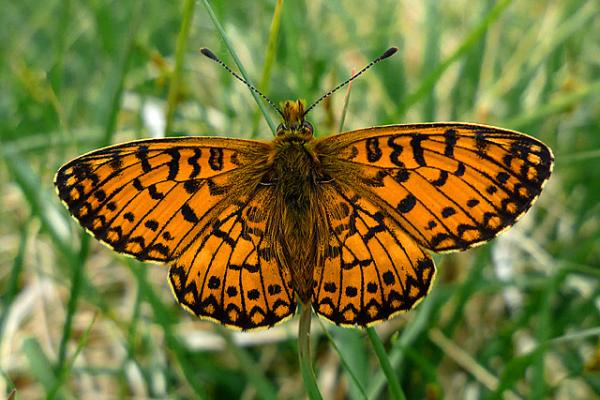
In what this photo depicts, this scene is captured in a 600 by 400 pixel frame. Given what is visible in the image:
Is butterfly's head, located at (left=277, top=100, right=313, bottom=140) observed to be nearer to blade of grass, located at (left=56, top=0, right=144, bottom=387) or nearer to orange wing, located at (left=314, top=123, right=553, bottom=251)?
orange wing, located at (left=314, top=123, right=553, bottom=251)

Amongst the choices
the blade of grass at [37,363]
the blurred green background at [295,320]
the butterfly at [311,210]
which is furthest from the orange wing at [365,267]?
the blade of grass at [37,363]

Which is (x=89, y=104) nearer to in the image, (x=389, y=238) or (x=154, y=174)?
(x=154, y=174)

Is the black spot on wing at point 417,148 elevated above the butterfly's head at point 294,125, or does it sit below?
below

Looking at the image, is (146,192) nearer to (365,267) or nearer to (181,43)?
(181,43)

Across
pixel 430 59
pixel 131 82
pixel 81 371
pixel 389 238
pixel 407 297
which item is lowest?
pixel 407 297

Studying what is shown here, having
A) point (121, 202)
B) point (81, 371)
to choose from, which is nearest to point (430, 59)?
point (121, 202)

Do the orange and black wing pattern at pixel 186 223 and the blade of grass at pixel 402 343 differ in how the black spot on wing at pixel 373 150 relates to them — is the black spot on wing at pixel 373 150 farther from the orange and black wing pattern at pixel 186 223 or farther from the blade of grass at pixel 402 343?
the blade of grass at pixel 402 343

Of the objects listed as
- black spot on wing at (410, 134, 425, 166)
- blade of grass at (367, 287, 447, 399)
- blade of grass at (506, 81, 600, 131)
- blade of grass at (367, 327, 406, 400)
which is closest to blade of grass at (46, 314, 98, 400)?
blade of grass at (367, 327, 406, 400)

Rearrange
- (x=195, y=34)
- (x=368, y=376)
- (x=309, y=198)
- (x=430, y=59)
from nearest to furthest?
(x=309, y=198)
(x=368, y=376)
(x=430, y=59)
(x=195, y=34)
